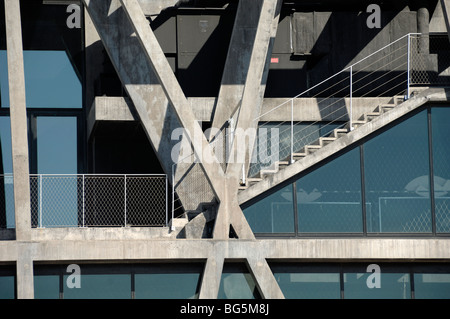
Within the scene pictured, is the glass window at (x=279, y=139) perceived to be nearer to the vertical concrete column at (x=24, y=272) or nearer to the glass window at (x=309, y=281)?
the glass window at (x=309, y=281)

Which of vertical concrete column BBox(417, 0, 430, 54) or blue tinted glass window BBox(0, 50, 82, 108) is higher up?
vertical concrete column BBox(417, 0, 430, 54)

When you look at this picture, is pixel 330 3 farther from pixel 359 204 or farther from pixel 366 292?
pixel 366 292

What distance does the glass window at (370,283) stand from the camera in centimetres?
2447

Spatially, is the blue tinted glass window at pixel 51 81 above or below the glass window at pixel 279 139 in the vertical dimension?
above

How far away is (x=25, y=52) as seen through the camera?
31938mm

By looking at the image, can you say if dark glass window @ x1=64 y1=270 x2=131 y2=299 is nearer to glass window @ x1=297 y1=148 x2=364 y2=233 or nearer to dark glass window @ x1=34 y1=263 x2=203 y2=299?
dark glass window @ x1=34 y1=263 x2=203 y2=299

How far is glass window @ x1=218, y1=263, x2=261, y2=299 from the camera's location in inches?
949

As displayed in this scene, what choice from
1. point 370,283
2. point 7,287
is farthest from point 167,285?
point 370,283

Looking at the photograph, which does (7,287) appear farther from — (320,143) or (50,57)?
(50,57)

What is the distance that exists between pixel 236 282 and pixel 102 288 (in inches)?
126

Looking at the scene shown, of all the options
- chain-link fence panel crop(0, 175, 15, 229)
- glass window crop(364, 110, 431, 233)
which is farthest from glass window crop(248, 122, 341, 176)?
chain-link fence panel crop(0, 175, 15, 229)

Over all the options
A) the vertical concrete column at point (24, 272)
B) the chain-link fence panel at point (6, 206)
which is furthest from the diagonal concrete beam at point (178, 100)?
the chain-link fence panel at point (6, 206)

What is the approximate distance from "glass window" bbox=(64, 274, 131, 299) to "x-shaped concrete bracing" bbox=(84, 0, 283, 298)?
1.90 metres

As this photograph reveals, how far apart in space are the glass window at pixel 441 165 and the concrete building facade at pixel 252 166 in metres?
0.03
